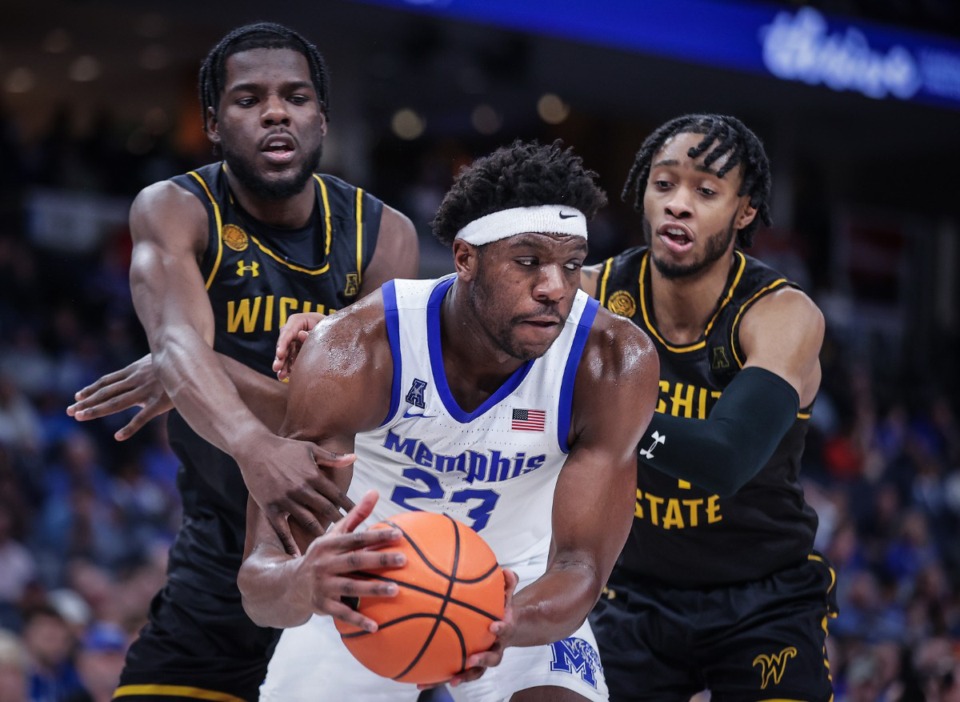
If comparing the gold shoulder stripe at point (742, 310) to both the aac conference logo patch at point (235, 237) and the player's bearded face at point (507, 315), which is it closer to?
the player's bearded face at point (507, 315)

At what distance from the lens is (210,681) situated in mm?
4746

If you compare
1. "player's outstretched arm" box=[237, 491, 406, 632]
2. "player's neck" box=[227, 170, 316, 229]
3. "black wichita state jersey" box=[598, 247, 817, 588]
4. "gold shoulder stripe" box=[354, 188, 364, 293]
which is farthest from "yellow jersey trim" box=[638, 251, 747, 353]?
"player's outstretched arm" box=[237, 491, 406, 632]

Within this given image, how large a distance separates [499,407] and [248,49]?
1.64 meters

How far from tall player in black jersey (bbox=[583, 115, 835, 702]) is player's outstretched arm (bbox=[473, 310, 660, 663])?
Result: 0.60 m

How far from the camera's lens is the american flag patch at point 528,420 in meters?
3.90

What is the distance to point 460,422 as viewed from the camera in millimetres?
3885

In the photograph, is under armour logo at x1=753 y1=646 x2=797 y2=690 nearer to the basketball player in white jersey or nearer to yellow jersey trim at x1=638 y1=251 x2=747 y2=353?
the basketball player in white jersey

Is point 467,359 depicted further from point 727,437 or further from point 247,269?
point 247,269

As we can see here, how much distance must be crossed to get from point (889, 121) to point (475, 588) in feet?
57.8

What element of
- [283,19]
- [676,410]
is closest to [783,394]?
[676,410]

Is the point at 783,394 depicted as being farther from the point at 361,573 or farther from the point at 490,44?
the point at 490,44

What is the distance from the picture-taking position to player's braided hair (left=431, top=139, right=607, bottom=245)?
12.3 ft

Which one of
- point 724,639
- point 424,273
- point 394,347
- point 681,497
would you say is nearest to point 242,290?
point 394,347

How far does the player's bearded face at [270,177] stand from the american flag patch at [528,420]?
1276 mm
